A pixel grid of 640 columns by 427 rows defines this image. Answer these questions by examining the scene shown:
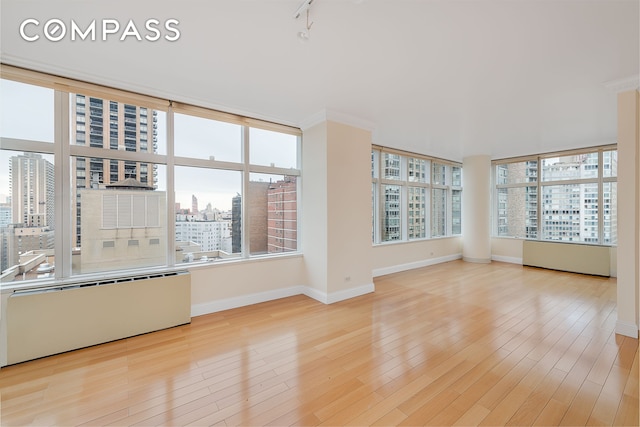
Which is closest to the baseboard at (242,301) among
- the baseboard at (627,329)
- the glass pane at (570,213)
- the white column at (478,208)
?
the baseboard at (627,329)

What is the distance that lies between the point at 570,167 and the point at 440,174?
2853mm

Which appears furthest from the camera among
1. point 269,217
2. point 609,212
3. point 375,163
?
point 375,163

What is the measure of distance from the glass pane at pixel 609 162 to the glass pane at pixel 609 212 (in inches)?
8.8

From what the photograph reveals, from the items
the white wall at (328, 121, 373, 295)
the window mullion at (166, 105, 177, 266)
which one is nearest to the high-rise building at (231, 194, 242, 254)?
the window mullion at (166, 105, 177, 266)

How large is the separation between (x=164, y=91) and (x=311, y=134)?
6.94 ft

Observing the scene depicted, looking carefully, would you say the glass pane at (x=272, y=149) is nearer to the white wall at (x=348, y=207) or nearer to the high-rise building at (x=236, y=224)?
the high-rise building at (x=236, y=224)

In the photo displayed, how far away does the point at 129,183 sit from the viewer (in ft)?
10.8

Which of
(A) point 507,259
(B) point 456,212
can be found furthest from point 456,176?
(A) point 507,259

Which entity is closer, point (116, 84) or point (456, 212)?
point (116, 84)

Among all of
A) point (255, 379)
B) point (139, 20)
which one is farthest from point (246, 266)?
point (139, 20)

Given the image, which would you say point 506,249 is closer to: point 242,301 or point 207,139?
point 242,301

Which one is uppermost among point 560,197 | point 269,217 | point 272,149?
point 272,149

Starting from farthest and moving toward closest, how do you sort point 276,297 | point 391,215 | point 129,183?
point 391,215, point 276,297, point 129,183

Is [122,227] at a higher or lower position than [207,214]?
lower
